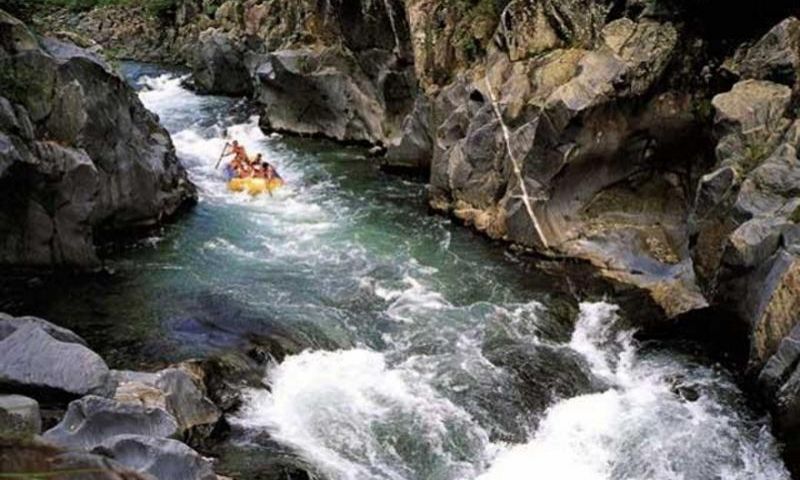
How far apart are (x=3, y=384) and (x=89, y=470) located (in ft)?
16.0

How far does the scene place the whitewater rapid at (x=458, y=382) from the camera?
31.5 feet

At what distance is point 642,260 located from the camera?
48.4 ft

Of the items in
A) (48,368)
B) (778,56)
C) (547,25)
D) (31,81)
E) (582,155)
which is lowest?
(48,368)

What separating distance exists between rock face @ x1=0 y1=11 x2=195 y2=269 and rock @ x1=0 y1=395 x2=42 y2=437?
230 inches

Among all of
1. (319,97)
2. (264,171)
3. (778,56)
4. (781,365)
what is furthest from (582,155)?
(319,97)

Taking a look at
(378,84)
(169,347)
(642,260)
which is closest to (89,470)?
(169,347)

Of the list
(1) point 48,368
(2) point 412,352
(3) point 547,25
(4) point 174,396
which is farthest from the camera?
(3) point 547,25

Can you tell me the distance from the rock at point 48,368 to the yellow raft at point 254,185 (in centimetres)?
1035

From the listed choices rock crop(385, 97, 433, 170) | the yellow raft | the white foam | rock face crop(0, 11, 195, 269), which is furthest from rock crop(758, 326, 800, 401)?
the yellow raft

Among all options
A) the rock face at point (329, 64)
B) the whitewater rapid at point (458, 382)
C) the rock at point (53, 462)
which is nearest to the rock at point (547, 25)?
the whitewater rapid at point (458, 382)

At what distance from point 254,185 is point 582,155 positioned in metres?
7.84

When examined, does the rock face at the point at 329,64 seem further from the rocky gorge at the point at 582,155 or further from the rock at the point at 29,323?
the rock at the point at 29,323

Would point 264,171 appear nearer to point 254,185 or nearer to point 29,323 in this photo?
point 254,185

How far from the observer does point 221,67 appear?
1251 inches
